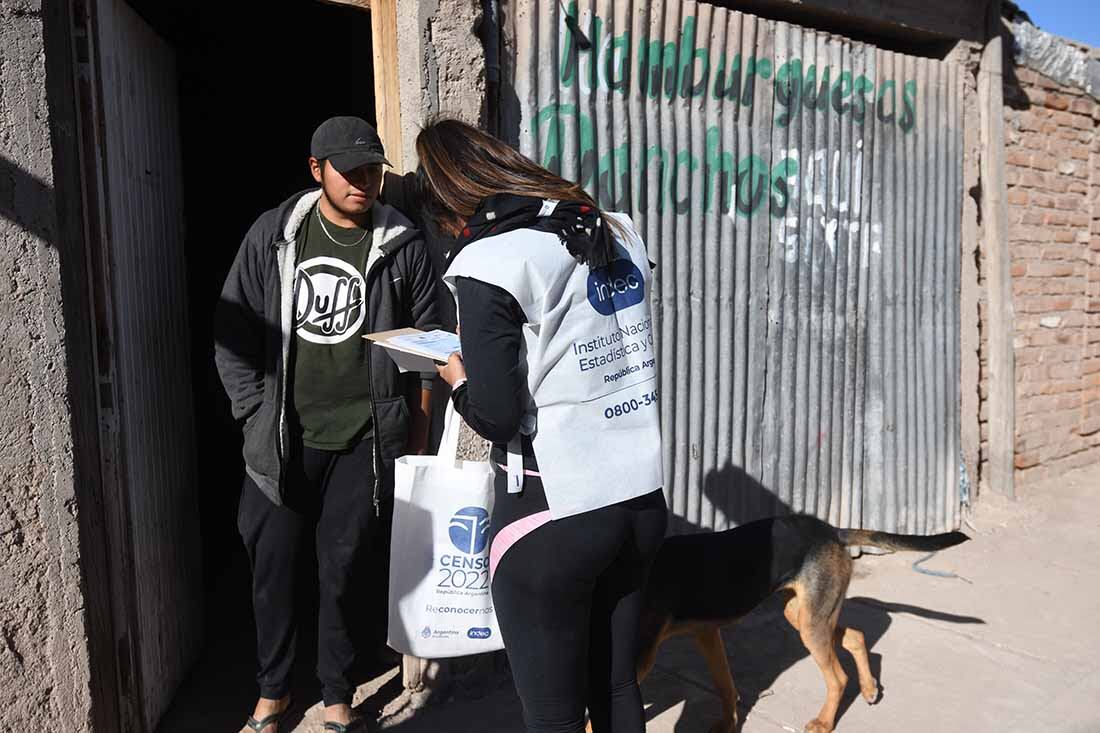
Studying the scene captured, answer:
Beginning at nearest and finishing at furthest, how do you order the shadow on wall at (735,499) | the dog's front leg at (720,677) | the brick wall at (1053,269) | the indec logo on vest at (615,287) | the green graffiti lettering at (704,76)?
the indec logo on vest at (615,287), the dog's front leg at (720,677), the green graffiti lettering at (704,76), the shadow on wall at (735,499), the brick wall at (1053,269)

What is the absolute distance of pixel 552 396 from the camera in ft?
6.90

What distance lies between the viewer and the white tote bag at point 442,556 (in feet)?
8.98

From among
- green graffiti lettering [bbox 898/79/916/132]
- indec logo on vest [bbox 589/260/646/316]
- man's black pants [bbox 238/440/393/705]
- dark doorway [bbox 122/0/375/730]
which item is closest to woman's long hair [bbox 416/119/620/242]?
indec logo on vest [bbox 589/260/646/316]

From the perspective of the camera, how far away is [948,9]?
19.0 ft

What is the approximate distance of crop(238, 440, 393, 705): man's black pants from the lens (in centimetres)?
319

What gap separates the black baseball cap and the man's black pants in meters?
0.98

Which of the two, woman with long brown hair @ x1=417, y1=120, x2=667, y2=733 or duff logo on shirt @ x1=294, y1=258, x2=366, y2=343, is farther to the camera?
duff logo on shirt @ x1=294, y1=258, x2=366, y2=343

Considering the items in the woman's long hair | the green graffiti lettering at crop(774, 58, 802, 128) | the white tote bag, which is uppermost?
the green graffiti lettering at crop(774, 58, 802, 128)

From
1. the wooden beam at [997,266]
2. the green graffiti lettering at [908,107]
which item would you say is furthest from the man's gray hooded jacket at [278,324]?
the wooden beam at [997,266]

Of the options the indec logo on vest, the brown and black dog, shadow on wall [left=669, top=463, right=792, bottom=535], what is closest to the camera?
the indec logo on vest

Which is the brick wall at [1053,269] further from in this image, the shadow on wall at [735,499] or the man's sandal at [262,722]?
the man's sandal at [262,722]

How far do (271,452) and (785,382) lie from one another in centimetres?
306

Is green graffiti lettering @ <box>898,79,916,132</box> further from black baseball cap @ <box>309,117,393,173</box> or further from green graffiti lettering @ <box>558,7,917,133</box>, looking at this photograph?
black baseball cap @ <box>309,117,393,173</box>

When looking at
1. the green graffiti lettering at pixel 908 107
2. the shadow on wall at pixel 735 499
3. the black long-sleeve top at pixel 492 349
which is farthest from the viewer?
the green graffiti lettering at pixel 908 107
